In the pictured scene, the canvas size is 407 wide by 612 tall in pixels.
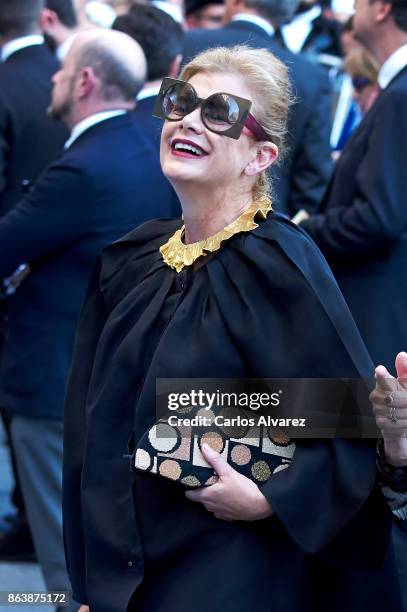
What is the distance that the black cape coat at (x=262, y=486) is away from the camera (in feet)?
7.15

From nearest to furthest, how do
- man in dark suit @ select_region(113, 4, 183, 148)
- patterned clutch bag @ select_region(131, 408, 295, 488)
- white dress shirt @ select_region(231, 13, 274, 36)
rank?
patterned clutch bag @ select_region(131, 408, 295, 488) → man in dark suit @ select_region(113, 4, 183, 148) → white dress shirt @ select_region(231, 13, 274, 36)

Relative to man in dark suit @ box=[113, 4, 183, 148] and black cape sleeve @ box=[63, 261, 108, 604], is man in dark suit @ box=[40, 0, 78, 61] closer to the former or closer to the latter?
man in dark suit @ box=[113, 4, 183, 148]

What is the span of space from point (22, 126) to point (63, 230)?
3.14ft

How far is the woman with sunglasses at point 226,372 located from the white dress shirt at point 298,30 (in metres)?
4.34

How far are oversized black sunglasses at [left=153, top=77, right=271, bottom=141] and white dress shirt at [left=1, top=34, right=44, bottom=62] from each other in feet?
9.30

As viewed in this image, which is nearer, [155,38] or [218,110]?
[218,110]

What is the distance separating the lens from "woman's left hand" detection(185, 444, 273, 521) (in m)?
2.17

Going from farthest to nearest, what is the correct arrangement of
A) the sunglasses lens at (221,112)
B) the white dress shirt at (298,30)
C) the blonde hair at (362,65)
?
the white dress shirt at (298,30) < the blonde hair at (362,65) < the sunglasses lens at (221,112)

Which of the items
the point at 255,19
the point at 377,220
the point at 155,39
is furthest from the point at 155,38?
the point at 377,220

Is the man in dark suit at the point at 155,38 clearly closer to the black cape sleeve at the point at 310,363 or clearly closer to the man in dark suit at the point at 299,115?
the man in dark suit at the point at 299,115

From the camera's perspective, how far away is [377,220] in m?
3.89

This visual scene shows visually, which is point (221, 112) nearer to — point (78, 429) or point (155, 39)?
point (78, 429)

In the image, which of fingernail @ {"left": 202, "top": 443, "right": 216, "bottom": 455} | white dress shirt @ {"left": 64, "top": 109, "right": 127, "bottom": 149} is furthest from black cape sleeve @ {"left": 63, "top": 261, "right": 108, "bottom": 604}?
white dress shirt @ {"left": 64, "top": 109, "right": 127, "bottom": 149}

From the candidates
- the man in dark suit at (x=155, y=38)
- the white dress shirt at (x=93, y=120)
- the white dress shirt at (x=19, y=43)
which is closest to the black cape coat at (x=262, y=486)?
the white dress shirt at (x=93, y=120)
